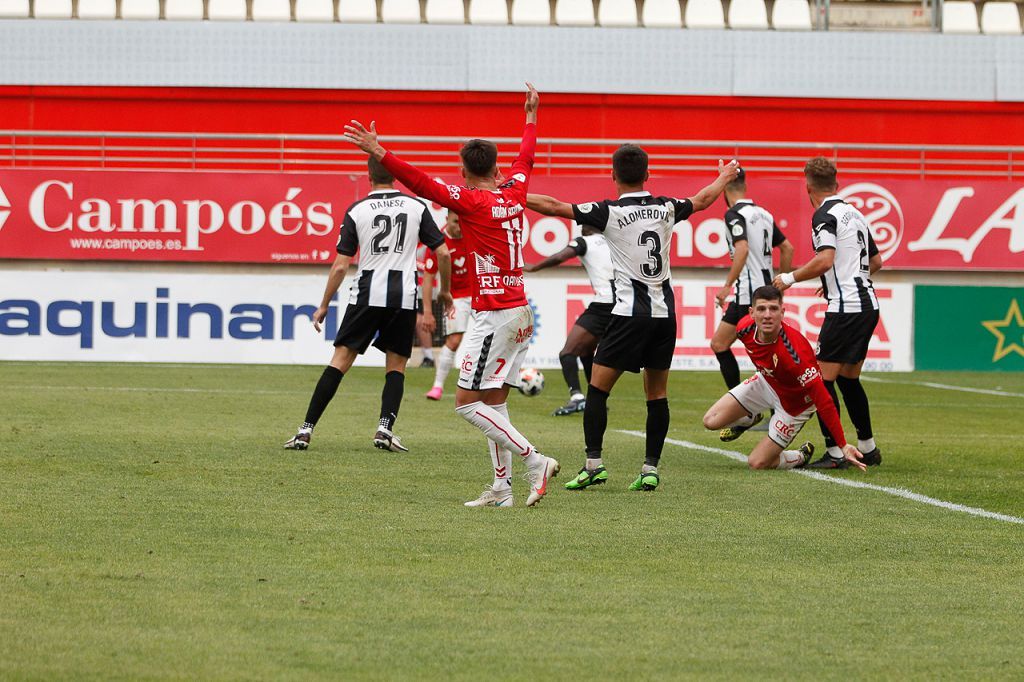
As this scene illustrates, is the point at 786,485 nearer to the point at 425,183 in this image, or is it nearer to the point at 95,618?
the point at 425,183

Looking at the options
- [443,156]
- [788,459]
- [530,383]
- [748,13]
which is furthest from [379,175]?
[748,13]

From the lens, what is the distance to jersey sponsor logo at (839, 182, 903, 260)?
21.6 meters

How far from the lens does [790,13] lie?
1249 inches

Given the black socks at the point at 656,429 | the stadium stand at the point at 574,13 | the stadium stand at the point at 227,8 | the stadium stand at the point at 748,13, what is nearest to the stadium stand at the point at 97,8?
the stadium stand at the point at 227,8

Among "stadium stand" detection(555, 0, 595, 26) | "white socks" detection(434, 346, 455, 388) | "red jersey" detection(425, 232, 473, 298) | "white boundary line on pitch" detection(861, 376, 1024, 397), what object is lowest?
"white boundary line on pitch" detection(861, 376, 1024, 397)

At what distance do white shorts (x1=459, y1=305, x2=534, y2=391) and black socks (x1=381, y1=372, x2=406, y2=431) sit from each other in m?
2.89

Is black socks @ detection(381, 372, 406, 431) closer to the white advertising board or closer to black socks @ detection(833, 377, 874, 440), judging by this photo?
black socks @ detection(833, 377, 874, 440)

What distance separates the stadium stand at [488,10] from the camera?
102ft

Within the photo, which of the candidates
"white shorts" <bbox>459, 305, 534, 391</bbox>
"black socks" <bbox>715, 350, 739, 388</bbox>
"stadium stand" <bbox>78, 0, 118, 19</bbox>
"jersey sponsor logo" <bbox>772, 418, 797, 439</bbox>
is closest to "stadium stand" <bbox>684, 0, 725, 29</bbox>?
"stadium stand" <bbox>78, 0, 118, 19</bbox>

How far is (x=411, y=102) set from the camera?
2994cm

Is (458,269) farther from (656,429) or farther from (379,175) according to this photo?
(656,429)

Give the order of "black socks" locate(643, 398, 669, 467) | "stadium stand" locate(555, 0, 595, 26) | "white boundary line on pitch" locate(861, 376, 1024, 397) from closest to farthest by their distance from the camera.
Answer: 1. "black socks" locate(643, 398, 669, 467)
2. "white boundary line on pitch" locate(861, 376, 1024, 397)
3. "stadium stand" locate(555, 0, 595, 26)

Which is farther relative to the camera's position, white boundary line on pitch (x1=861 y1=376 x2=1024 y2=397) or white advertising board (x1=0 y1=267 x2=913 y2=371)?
white advertising board (x1=0 y1=267 x2=913 y2=371)

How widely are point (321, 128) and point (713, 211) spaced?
34.5ft
